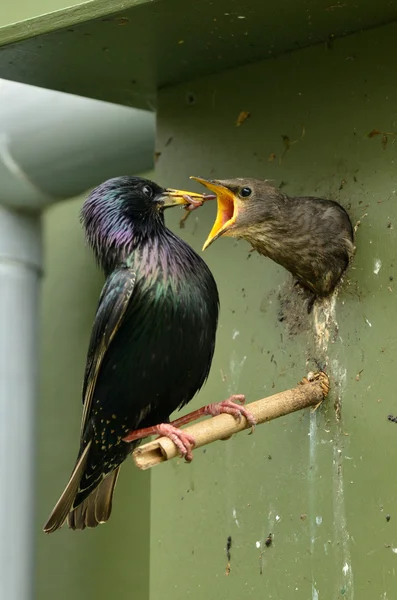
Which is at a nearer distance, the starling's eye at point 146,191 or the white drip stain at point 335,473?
the white drip stain at point 335,473

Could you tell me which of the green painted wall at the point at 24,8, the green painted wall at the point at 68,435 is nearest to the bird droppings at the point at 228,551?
the green painted wall at the point at 68,435

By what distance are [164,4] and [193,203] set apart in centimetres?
38

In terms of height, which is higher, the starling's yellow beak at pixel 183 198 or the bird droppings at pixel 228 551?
the starling's yellow beak at pixel 183 198

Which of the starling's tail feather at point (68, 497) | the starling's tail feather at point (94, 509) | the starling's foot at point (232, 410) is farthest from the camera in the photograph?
the starling's tail feather at point (94, 509)

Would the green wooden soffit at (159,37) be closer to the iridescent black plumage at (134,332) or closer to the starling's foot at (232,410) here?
the iridescent black plumage at (134,332)

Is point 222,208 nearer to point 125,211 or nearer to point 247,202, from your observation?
point 247,202

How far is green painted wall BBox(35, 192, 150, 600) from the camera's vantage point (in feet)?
10.1

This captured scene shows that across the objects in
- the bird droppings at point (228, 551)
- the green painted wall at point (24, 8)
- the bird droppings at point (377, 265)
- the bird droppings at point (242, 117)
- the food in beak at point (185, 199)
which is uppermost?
the green painted wall at point (24, 8)

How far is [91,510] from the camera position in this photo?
7.28ft

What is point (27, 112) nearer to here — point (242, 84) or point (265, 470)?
point (242, 84)

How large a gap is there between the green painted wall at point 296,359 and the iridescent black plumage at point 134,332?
233 mm

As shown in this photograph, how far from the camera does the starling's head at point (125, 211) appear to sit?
7.04 ft

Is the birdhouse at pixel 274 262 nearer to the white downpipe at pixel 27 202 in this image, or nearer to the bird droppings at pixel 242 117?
the bird droppings at pixel 242 117

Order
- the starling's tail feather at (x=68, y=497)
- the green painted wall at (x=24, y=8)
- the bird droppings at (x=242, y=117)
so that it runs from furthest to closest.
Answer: the green painted wall at (x=24, y=8) → the bird droppings at (x=242, y=117) → the starling's tail feather at (x=68, y=497)
